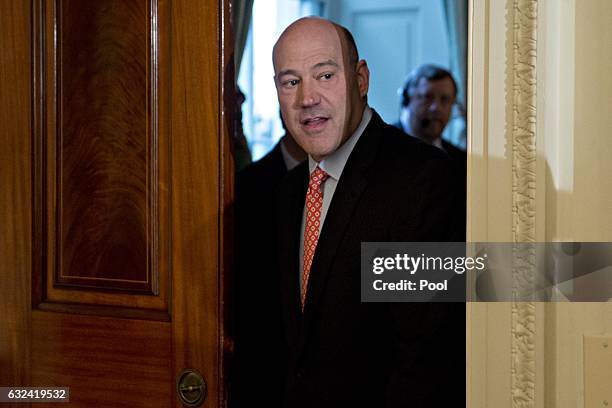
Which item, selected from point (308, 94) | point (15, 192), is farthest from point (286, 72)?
point (15, 192)

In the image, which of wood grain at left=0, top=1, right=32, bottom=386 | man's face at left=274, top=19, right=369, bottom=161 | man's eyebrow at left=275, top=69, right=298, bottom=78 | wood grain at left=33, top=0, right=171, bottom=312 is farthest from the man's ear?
wood grain at left=0, top=1, right=32, bottom=386

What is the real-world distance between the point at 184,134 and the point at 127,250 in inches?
12.6

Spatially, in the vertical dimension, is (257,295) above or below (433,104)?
below

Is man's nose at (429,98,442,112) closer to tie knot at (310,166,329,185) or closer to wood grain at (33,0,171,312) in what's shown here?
tie knot at (310,166,329,185)

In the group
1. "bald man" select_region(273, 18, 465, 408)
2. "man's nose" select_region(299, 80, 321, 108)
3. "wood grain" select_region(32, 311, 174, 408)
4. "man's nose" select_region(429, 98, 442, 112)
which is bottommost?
"wood grain" select_region(32, 311, 174, 408)

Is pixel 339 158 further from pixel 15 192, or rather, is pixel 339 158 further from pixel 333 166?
pixel 15 192

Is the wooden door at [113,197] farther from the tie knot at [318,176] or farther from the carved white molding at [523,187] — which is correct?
the carved white molding at [523,187]

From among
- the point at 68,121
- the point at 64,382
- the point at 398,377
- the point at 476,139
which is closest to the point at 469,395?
the point at 398,377

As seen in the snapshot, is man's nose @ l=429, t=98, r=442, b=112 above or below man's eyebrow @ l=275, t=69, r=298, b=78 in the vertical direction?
below

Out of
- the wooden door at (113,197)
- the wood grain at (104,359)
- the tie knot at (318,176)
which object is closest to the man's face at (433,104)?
the tie knot at (318,176)

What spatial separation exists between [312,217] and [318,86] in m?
0.27

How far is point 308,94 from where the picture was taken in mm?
1375

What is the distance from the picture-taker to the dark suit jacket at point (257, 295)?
1456 mm

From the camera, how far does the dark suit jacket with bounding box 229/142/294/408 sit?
1456mm
